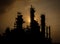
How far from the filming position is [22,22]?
232ft

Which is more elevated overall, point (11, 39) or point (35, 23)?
point (35, 23)

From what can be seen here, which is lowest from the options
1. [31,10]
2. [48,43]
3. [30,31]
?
[48,43]

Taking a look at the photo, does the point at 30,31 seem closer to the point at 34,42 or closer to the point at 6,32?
the point at 34,42

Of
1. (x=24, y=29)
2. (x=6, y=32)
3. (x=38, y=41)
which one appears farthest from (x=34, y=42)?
(x=6, y=32)

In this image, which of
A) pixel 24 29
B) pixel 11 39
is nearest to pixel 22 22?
pixel 24 29

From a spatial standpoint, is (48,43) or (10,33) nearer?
(10,33)

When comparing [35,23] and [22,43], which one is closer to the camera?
[22,43]

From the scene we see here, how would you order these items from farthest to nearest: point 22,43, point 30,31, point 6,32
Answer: point 6,32 < point 30,31 < point 22,43

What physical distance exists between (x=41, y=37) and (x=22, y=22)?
29.4 feet

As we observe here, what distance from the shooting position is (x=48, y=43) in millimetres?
73125

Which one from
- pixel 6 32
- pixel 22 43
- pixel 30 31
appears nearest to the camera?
pixel 22 43

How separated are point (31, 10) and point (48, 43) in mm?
14175

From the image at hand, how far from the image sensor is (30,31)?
67.9m

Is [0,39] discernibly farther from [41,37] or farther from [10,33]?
[41,37]
